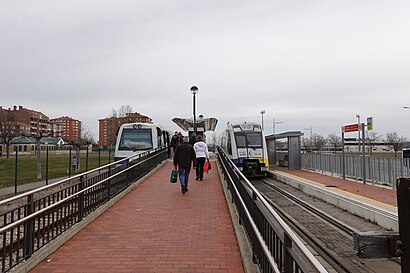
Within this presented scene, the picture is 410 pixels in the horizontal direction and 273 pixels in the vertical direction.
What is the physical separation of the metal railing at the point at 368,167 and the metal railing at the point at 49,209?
10.5 m

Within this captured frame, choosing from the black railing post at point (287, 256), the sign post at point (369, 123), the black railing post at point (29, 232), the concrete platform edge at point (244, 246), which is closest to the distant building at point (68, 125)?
the sign post at point (369, 123)

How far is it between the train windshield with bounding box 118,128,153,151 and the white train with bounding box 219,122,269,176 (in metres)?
5.35

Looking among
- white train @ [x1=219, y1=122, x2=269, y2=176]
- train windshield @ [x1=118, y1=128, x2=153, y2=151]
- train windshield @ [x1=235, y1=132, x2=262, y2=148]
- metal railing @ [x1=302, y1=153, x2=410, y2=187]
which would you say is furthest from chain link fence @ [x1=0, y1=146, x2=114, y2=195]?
metal railing @ [x1=302, y1=153, x2=410, y2=187]

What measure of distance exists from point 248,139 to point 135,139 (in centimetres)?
704

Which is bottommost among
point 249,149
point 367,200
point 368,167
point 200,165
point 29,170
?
point 367,200

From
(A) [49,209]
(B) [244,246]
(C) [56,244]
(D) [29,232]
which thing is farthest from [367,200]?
(D) [29,232]

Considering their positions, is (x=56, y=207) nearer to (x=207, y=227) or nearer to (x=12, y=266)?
(x=12, y=266)

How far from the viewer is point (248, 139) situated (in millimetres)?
21688

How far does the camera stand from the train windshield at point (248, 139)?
2155 centimetres

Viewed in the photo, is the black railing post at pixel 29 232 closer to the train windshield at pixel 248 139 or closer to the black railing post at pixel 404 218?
the black railing post at pixel 404 218

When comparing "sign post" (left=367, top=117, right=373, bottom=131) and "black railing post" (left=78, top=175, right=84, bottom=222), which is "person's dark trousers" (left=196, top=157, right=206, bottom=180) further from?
"sign post" (left=367, top=117, right=373, bottom=131)

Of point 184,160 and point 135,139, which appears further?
point 135,139

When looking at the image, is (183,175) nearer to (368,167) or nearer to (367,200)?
(367,200)

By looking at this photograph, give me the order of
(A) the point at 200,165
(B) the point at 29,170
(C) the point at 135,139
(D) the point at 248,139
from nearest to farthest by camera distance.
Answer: (A) the point at 200,165 → (C) the point at 135,139 → (D) the point at 248,139 → (B) the point at 29,170
